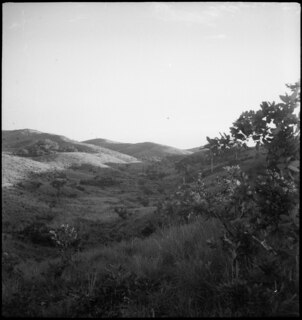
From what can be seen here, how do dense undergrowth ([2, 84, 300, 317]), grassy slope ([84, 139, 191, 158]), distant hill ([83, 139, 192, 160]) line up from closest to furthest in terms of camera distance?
dense undergrowth ([2, 84, 300, 317]) → distant hill ([83, 139, 192, 160]) → grassy slope ([84, 139, 191, 158])

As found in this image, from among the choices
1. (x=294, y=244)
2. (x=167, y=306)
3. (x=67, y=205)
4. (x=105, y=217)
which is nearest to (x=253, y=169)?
(x=294, y=244)

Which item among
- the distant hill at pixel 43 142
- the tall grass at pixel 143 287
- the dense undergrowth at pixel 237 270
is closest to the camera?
the dense undergrowth at pixel 237 270

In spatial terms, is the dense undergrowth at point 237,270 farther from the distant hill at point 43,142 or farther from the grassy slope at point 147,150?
the grassy slope at point 147,150

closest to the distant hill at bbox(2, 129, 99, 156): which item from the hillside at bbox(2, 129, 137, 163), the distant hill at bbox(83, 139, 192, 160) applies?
the hillside at bbox(2, 129, 137, 163)

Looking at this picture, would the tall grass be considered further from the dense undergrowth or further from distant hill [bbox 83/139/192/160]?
distant hill [bbox 83/139/192/160]

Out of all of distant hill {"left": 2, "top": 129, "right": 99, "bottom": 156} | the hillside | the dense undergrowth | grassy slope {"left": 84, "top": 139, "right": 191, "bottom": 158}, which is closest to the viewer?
the dense undergrowth

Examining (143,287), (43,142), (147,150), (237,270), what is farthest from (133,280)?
(147,150)

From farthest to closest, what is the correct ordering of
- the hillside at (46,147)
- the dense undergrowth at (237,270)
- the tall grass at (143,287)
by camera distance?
1. the hillside at (46,147)
2. the tall grass at (143,287)
3. the dense undergrowth at (237,270)

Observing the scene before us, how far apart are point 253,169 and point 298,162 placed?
2.06 ft

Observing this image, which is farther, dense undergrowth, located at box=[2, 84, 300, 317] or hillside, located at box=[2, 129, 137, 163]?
hillside, located at box=[2, 129, 137, 163]

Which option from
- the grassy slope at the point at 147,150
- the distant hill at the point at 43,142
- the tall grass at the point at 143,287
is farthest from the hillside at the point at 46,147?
the tall grass at the point at 143,287

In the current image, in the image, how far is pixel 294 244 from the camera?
3.08 meters

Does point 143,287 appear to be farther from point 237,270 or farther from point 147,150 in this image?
point 147,150

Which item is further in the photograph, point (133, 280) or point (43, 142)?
point (43, 142)
